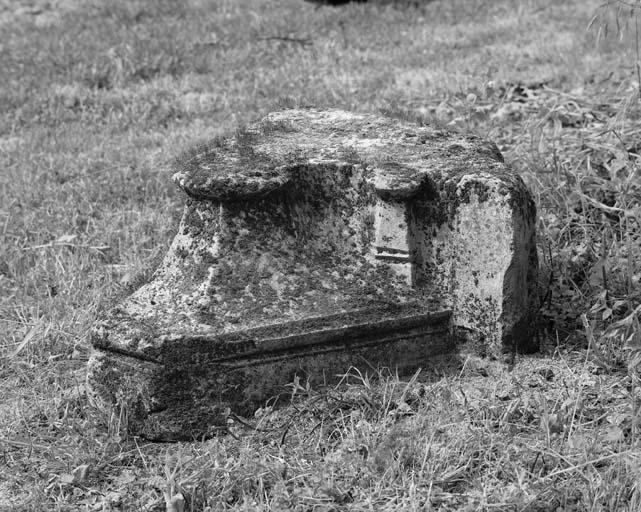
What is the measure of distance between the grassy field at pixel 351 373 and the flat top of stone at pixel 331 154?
2.25 feet

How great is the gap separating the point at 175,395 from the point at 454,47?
6345mm

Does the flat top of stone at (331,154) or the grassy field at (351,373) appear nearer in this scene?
the grassy field at (351,373)

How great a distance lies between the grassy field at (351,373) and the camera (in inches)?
113

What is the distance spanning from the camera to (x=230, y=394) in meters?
3.17

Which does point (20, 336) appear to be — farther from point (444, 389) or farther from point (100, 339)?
point (444, 389)

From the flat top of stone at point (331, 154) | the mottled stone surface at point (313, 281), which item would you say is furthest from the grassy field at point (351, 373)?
the flat top of stone at point (331, 154)

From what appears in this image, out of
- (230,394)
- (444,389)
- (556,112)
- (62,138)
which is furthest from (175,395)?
(62,138)

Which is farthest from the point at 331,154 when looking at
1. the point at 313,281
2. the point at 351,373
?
the point at 351,373

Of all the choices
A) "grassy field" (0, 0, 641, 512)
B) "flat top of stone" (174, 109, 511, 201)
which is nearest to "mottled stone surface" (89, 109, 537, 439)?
"flat top of stone" (174, 109, 511, 201)

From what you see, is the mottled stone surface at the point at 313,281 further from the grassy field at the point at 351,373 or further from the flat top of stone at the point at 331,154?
the grassy field at the point at 351,373

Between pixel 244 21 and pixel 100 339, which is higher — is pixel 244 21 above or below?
above

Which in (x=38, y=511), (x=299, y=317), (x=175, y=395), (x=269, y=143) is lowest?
(x=38, y=511)

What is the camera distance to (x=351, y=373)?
10.8ft

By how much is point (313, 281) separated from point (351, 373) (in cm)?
35
